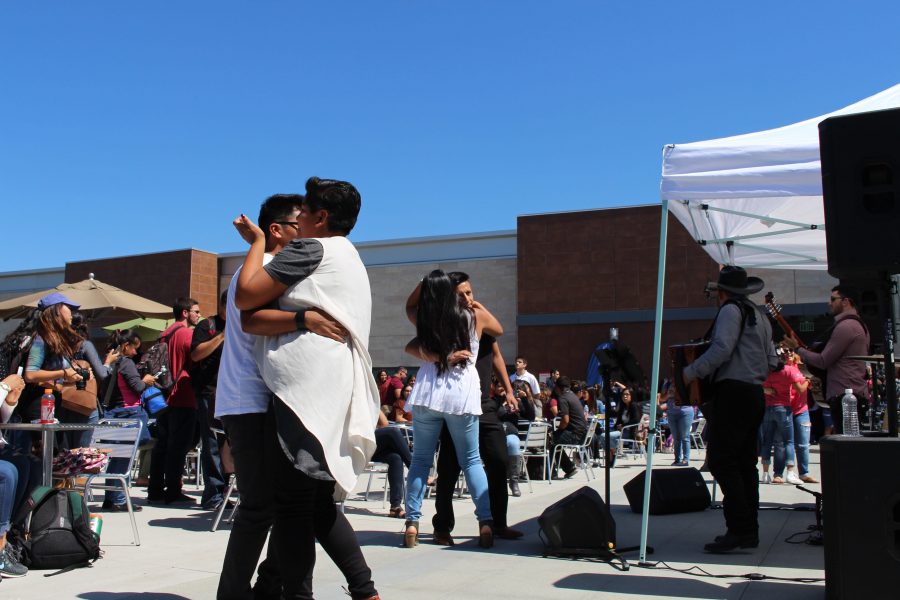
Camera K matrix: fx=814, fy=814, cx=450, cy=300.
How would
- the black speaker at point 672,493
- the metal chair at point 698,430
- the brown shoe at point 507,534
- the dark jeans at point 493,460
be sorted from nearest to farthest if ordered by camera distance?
1. the dark jeans at point 493,460
2. the brown shoe at point 507,534
3. the black speaker at point 672,493
4. the metal chair at point 698,430

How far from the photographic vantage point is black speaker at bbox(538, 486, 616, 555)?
4996 millimetres

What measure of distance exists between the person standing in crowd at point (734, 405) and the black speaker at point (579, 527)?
76 cm

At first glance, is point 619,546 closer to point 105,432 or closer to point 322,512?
point 322,512

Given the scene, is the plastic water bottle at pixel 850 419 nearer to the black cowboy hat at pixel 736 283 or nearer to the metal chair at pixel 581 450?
the black cowboy hat at pixel 736 283

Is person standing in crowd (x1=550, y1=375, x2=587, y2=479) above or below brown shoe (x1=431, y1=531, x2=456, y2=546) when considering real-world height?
above

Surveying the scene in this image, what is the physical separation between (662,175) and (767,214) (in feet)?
9.41

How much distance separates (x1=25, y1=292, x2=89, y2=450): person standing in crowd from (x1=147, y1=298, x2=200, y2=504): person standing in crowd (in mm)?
1799

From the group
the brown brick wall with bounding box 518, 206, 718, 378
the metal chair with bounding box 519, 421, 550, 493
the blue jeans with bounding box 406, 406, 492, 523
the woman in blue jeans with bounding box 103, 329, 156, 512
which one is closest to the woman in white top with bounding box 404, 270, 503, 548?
the blue jeans with bounding box 406, 406, 492, 523

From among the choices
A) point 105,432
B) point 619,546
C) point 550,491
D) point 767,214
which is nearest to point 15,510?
point 105,432

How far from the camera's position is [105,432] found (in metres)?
5.91

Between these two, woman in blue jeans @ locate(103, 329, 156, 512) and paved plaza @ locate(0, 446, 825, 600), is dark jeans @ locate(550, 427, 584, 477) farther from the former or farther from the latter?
woman in blue jeans @ locate(103, 329, 156, 512)

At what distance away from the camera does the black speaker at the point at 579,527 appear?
500 cm

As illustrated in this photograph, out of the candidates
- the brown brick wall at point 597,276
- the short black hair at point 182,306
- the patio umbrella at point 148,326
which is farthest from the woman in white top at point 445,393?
the brown brick wall at point 597,276

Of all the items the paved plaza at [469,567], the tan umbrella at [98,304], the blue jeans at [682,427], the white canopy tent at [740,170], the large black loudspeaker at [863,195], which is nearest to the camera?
A: the large black loudspeaker at [863,195]
